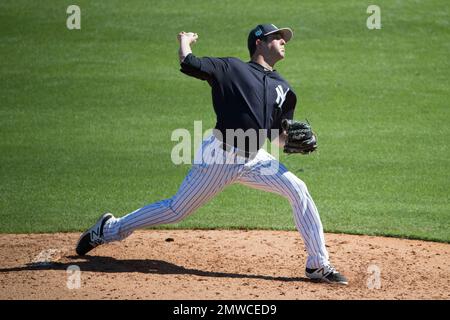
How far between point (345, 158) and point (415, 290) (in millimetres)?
4368

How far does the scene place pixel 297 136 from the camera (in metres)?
6.22

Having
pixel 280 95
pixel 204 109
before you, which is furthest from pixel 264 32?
pixel 204 109

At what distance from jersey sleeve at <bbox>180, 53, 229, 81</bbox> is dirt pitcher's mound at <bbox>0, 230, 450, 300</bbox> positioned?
1524 mm

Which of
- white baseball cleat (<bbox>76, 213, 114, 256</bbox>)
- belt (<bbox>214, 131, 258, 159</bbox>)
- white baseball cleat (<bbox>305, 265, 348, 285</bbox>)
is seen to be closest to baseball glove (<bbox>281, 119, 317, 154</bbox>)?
belt (<bbox>214, 131, 258, 159</bbox>)

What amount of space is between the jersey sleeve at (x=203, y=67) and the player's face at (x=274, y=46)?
1.36 feet

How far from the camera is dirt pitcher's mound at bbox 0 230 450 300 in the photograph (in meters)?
5.80

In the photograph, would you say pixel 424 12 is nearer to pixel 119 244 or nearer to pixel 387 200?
pixel 387 200

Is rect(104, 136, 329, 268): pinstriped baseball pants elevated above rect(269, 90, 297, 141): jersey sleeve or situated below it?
below

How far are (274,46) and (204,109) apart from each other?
564 centimetres

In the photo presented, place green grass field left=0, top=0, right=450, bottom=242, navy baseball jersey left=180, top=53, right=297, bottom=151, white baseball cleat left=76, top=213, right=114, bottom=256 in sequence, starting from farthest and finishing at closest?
green grass field left=0, top=0, right=450, bottom=242 → white baseball cleat left=76, top=213, right=114, bottom=256 → navy baseball jersey left=180, top=53, right=297, bottom=151

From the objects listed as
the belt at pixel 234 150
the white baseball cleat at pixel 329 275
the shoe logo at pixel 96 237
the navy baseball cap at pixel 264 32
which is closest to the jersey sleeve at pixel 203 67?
the navy baseball cap at pixel 264 32

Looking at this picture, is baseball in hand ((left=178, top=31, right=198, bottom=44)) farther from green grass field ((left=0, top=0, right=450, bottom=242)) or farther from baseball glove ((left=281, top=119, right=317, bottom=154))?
green grass field ((left=0, top=0, right=450, bottom=242))

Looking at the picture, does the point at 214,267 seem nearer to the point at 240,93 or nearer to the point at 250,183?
the point at 250,183

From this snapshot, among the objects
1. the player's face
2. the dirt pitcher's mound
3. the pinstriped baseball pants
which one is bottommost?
the dirt pitcher's mound
